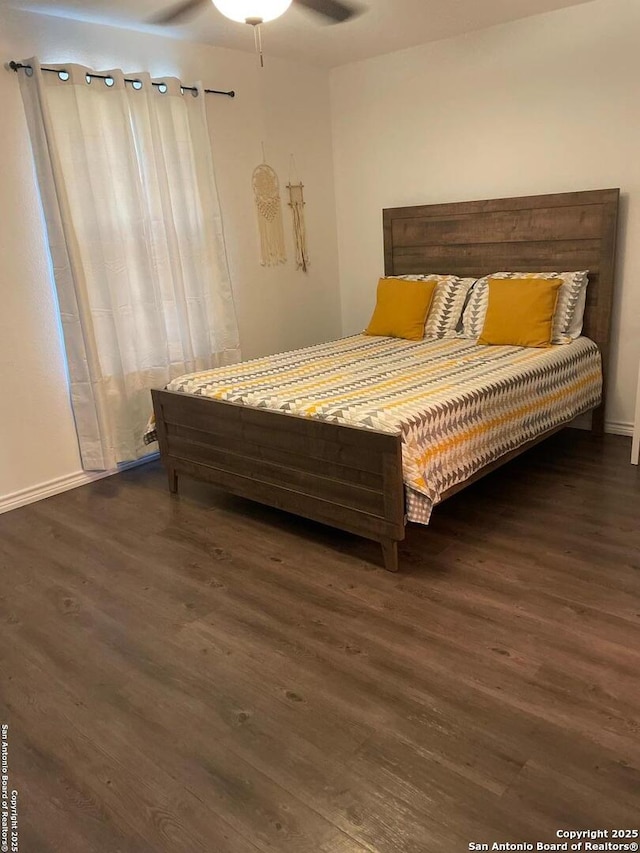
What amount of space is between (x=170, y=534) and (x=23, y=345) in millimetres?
1297

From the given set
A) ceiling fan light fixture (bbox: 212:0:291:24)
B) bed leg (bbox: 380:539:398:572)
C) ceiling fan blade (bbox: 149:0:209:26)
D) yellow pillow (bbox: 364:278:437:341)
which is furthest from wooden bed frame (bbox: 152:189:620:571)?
ceiling fan blade (bbox: 149:0:209:26)

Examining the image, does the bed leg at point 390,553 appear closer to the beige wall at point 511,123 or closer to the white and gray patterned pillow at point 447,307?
the white and gray patterned pillow at point 447,307

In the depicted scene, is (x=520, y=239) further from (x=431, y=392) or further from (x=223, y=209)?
(x=223, y=209)

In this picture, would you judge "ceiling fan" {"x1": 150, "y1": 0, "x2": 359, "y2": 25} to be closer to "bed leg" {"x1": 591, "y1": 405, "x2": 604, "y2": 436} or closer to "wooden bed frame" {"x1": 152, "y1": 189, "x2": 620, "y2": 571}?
"wooden bed frame" {"x1": 152, "y1": 189, "x2": 620, "y2": 571}

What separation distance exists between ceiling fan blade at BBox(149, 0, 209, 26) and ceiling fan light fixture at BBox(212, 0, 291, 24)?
1058mm

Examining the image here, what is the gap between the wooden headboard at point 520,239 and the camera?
12.3ft

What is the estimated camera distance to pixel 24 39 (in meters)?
3.23

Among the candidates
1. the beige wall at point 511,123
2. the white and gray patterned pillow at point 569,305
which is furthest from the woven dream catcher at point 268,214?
the white and gray patterned pillow at point 569,305

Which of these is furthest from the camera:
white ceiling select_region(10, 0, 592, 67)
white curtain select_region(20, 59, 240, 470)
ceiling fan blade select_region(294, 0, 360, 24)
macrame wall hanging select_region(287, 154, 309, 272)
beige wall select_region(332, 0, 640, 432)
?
macrame wall hanging select_region(287, 154, 309, 272)

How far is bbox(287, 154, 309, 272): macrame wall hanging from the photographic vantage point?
4.68 metres

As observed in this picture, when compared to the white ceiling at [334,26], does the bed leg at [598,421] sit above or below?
below

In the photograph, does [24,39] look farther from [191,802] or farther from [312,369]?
[191,802]

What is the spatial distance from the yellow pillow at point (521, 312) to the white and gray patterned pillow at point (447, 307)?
11.4 inches

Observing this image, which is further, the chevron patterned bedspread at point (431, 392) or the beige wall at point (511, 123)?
the beige wall at point (511, 123)
